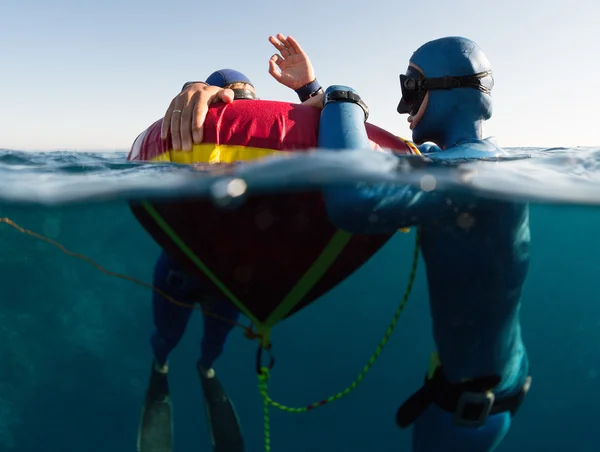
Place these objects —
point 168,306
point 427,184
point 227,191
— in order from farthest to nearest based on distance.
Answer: point 168,306, point 227,191, point 427,184

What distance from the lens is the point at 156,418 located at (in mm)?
4973

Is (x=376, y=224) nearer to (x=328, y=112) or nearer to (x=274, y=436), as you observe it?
(x=328, y=112)

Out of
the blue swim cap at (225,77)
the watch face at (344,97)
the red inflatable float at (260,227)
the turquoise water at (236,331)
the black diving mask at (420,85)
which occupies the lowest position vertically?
the turquoise water at (236,331)

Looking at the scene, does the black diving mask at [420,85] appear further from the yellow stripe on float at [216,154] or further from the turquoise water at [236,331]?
the yellow stripe on float at [216,154]

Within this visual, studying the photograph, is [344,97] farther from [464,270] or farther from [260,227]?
[464,270]

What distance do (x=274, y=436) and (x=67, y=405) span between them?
874cm

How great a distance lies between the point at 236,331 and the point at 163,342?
11107mm

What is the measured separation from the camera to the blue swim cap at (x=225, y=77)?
3.33 meters

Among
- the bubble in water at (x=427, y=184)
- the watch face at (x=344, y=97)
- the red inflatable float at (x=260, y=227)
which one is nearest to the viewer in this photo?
the bubble in water at (x=427, y=184)

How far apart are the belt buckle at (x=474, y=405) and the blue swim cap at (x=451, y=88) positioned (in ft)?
5.51

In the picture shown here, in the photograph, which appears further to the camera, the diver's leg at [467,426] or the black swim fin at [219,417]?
the black swim fin at [219,417]

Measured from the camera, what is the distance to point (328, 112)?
2154 mm


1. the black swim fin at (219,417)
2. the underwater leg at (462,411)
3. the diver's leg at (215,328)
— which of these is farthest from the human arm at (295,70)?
the black swim fin at (219,417)

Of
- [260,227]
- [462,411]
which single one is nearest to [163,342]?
[260,227]
